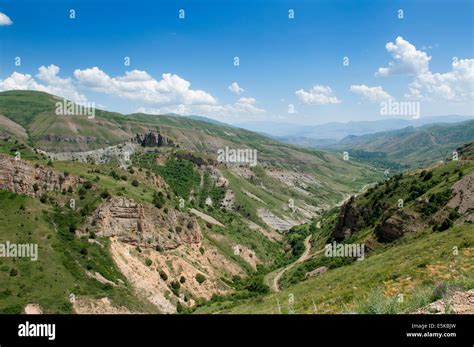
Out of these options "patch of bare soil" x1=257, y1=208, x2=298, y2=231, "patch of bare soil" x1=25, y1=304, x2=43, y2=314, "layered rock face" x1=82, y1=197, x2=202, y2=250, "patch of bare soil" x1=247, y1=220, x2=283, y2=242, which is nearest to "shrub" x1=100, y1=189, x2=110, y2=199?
"layered rock face" x1=82, y1=197, x2=202, y2=250

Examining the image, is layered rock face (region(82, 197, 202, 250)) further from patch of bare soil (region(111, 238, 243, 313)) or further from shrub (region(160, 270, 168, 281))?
shrub (region(160, 270, 168, 281))

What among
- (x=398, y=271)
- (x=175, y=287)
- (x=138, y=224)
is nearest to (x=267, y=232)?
(x=138, y=224)

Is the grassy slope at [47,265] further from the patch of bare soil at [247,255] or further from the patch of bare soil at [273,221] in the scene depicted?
the patch of bare soil at [273,221]

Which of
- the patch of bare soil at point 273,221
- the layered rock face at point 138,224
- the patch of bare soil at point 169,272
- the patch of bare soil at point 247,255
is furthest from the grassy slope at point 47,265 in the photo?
the patch of bare soil at point 273,221

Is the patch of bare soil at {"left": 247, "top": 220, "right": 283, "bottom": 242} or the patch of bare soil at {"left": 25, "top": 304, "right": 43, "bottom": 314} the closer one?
the patch of bare soil at {"left": 25, "top": 304, "right": 43, "bottom": 314}

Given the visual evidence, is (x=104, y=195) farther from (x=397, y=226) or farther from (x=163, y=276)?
(x=397, y=226)
